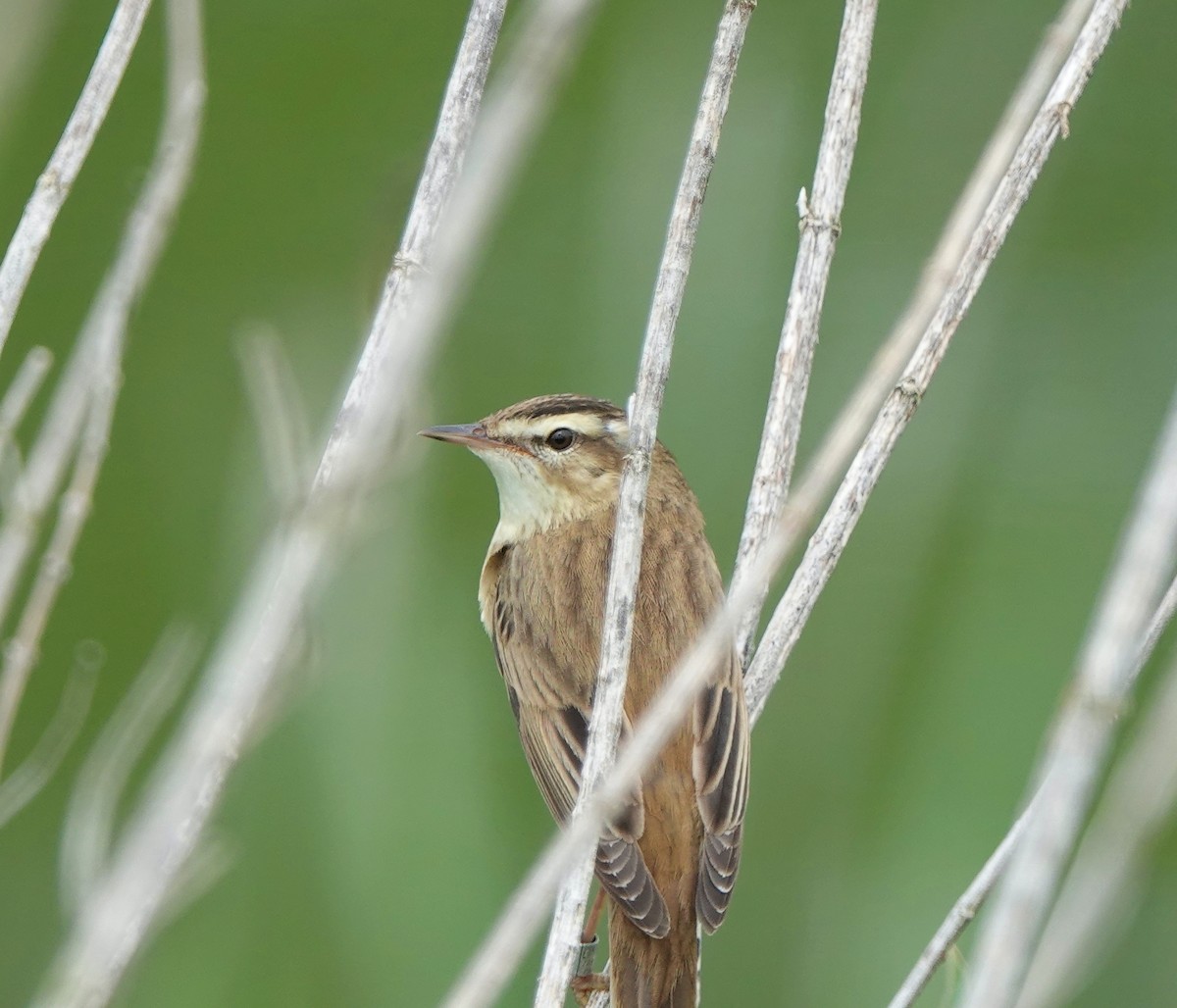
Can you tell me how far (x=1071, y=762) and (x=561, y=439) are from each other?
7.66ft

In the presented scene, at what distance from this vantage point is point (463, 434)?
377 cm

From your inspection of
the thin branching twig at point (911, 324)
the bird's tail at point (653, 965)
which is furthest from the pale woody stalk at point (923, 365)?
the thin branching twig at point (911, 324)

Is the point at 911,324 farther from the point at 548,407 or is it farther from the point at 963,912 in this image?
the point at 548,407

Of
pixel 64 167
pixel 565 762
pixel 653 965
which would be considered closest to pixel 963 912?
pixel 653 965

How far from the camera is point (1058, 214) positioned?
16.1 feet

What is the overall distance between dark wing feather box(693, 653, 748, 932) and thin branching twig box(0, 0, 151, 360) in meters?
1.64

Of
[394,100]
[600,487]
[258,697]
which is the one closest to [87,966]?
[258,697]

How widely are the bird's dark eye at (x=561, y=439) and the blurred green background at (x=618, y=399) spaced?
0.42 m

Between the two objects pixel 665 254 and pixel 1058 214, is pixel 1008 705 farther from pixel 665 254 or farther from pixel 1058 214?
pixel 665 254

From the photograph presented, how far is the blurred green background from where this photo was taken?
13.0 ft

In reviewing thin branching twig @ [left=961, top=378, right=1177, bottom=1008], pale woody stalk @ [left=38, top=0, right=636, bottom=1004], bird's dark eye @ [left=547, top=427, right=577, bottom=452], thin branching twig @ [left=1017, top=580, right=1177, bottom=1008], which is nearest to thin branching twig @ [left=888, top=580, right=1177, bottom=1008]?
thin branching twig @ [left=1017, top=580, right=1177, bottom=1008]

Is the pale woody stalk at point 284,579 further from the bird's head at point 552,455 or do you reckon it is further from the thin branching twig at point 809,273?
the bird's head at point 552,455

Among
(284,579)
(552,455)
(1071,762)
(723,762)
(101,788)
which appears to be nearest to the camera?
(1071,762)

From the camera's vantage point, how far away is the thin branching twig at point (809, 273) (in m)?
3.15
